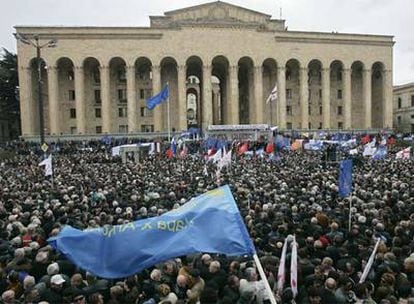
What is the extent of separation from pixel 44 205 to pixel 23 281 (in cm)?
541

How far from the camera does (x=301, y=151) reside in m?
33.7

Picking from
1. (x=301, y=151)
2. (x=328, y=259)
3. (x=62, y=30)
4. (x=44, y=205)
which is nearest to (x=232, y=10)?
(x=62, y=30)

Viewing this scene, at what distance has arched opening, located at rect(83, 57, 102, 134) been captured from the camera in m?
54.4

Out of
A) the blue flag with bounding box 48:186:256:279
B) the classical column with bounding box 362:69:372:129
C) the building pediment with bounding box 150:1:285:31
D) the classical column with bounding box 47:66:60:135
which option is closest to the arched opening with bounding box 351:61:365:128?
the classical column with bounding box 362:69:372:129

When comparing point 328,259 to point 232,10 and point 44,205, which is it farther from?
point 232,10

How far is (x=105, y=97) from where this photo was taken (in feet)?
170

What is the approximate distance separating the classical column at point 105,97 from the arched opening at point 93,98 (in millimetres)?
3036

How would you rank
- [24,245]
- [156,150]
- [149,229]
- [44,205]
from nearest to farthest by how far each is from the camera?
[149,229] → [24,245] → [44,205] → [156,150]

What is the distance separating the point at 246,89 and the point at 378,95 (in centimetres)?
1873

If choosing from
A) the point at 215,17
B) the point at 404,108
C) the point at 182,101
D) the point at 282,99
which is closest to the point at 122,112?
the point at 182,101

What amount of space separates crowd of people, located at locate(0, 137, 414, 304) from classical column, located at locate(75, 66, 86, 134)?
120 feet

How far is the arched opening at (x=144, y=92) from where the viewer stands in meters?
55.5

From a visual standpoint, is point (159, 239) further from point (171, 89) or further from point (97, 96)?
point (97, 96)

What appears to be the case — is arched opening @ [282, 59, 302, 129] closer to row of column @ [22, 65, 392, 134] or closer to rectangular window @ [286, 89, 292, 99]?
rectangular window @ [286, 89, 292, 99]
